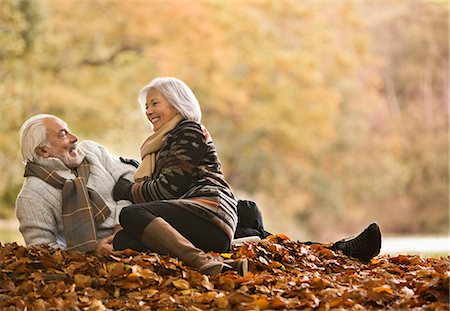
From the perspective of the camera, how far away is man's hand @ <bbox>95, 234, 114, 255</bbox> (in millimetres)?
4233

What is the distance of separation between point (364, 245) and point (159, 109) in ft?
4.41

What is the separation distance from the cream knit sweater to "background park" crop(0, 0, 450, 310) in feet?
23.2

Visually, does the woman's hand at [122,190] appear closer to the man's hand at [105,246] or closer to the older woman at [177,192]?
the older woman at [177,192]

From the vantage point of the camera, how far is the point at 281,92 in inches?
564

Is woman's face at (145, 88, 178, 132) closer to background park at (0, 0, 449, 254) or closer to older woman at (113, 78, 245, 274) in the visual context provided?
older woman at (113, 78, 245, 274)

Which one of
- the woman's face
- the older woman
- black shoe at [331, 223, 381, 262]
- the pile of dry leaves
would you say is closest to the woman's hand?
the older woman

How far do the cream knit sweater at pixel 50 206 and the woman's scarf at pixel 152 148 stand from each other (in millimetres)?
199

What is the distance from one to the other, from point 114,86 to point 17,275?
998 cm

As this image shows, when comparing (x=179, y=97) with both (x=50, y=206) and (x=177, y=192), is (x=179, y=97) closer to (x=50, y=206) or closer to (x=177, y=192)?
(x=177, y=192)

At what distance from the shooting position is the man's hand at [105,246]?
423cm

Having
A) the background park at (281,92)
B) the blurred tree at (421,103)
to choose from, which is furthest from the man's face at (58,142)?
the blurred tree at (421,103)

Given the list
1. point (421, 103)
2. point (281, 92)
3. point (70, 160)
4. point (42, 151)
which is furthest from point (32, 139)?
point (421, 103)

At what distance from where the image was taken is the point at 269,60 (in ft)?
47.3

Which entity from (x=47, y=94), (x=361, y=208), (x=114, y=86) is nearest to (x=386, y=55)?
(x=361, y=208)
